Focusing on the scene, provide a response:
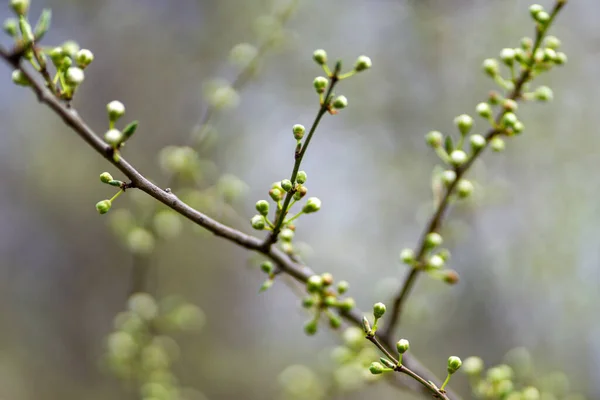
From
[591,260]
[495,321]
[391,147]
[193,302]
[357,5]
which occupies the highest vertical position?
[357,5]

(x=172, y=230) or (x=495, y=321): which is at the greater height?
(x=495, y=321)

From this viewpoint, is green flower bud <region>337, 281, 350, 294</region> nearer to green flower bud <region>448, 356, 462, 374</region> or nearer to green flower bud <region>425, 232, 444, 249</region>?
green flower bud <region>425, 232, 444, 249</region>

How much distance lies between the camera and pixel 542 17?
48.9 inches

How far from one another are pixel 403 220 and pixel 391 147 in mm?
523

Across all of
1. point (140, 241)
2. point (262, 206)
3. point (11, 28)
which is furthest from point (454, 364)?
point (140, 241)

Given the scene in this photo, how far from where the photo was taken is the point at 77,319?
3881 millimetres

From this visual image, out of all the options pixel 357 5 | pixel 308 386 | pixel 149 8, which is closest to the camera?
pixel 308 386

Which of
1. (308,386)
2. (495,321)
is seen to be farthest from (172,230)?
(495,321)

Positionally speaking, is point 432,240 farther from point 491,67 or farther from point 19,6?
point 19,6

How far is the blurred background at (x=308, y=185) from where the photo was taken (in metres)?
3.20

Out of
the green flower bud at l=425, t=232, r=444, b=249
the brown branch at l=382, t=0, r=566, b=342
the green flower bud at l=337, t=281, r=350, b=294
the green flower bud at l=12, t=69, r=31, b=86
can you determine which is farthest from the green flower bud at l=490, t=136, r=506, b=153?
the green flower bud at l=12, t=69, r=31, b=86

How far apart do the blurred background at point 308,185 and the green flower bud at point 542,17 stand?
1867 millimetres

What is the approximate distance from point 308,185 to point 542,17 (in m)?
2.87

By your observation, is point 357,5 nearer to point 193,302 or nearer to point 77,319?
point 193,302
